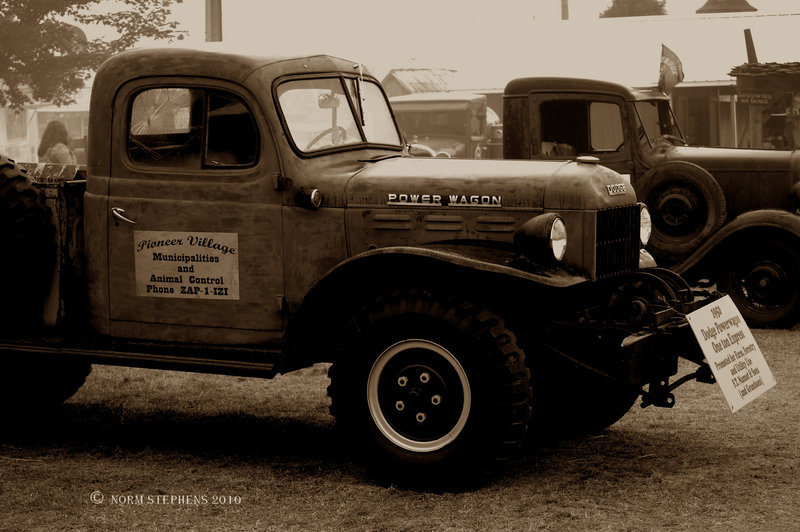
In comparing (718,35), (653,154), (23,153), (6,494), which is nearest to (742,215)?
(653,154)

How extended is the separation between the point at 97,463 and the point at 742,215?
6031 millimetres

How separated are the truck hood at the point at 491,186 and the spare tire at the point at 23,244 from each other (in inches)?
60.1

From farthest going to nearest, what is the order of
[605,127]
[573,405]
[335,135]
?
[605,127], [573,405], [335,135]

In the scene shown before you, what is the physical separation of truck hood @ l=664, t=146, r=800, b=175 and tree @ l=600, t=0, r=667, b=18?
47.6 meters

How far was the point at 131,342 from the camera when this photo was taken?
18.7ft

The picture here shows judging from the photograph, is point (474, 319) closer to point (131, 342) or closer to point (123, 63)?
point (131, 342)

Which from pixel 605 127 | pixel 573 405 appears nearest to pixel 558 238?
pixel 573 405

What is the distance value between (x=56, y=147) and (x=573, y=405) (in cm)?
898

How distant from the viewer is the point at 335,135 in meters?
5.77

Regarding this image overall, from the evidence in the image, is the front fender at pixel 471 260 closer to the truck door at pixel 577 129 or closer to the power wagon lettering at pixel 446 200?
the power wagon lettering at pixel 446 200

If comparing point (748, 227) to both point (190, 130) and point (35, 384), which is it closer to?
point (190, 130)

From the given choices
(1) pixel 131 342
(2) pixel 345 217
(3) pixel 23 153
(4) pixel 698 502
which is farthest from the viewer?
(3) pixel 23 153

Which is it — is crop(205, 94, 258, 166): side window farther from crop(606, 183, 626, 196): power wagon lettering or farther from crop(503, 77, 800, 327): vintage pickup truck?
crop(503, 77, 800, 327): vintage pickup truck

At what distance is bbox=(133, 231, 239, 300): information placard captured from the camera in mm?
5484
